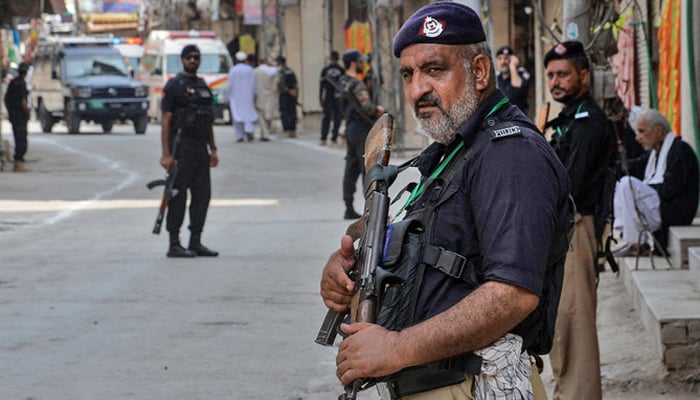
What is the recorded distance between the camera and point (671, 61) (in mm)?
12742

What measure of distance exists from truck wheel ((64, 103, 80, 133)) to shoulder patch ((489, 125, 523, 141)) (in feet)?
114

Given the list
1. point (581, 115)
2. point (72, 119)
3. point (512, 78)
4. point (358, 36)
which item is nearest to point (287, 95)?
point (358, 36)

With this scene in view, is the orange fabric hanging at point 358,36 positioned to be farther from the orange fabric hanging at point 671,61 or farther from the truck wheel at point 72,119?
the orange fabric hanging at point 671,61

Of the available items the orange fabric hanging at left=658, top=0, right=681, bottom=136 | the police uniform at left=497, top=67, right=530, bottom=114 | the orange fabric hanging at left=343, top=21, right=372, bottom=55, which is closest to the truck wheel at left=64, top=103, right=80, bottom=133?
the orange fabric hanging at left=343, top=21, right=372, bottom=55

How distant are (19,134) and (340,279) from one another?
22.7m

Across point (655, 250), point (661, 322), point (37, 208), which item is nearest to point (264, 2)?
point (37, 208)

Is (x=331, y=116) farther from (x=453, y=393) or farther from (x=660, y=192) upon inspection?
(x=453, y=393)

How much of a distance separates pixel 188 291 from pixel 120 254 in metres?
2.68

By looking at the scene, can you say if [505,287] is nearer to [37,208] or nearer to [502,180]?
[502,180]

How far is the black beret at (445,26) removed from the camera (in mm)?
3088

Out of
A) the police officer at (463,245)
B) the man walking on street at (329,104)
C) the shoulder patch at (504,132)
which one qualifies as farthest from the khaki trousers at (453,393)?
the man walking on street at (329,104)

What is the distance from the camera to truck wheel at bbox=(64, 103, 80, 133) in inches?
1467

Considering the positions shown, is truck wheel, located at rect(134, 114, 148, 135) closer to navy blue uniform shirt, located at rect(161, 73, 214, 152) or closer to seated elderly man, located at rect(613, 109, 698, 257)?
navy blue uniform shirt, located at rect(161, 73, 214, 152)

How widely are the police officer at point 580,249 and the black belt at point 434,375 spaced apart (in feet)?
9.76
